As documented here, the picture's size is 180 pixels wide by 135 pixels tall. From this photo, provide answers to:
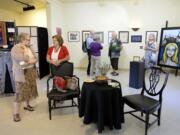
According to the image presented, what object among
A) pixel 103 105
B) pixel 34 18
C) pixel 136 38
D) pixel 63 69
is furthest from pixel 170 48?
pixel 34 18

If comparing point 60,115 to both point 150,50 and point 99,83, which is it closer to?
point 99,83

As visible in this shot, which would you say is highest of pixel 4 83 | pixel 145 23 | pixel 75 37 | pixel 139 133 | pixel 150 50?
pixel 145 23

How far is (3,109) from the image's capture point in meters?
3.50

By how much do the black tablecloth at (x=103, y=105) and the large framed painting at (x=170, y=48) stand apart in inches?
168

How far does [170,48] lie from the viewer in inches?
242

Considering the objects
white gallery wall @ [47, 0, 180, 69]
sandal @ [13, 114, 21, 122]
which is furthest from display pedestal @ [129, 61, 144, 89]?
sandal @ [13, 114, 21, 122]

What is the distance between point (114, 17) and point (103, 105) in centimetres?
530

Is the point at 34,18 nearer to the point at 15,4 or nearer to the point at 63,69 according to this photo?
the point at 15,4

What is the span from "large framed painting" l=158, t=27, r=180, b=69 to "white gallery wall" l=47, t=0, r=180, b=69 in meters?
0.63

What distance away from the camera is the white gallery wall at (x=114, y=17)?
6656 mm

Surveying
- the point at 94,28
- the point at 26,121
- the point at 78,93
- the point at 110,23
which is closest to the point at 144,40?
the point at 110,23

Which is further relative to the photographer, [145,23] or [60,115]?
[145,23]

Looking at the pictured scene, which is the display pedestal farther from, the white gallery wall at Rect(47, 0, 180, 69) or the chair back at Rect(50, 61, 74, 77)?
the white gallery wall at Rect(47, 0, 180, 69)

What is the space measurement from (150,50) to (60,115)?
444 centimetres
